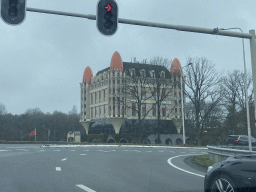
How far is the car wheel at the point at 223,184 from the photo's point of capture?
18.8 feet

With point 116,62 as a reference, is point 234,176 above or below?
below

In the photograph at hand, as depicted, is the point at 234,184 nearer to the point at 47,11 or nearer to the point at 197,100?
the point at 47,11

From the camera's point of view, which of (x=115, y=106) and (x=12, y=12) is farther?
(x=115, y=106)

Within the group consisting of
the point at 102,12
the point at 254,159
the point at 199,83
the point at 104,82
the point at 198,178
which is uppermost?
the point at 104,82

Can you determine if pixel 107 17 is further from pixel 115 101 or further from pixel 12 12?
pixel 115 101

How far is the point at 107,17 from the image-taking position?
8.57m

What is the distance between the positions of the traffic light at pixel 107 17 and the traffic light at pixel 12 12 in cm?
200

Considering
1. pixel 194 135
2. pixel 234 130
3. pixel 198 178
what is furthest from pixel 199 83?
pixel 198 178

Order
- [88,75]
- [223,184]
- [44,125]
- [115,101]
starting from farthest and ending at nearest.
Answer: [44,125] → [88,75] → [115,101] → [223,184]

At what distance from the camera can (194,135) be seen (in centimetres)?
4872

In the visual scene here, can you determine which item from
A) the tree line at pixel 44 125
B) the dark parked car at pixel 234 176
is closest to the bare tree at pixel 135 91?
the dark parked car at pixel 234 176

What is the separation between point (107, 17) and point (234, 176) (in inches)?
204

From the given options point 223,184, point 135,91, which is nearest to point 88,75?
point 135,91

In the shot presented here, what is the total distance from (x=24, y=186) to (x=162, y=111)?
67154mm
